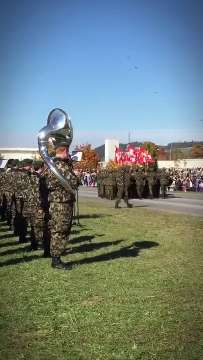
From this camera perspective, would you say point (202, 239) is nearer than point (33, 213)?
No

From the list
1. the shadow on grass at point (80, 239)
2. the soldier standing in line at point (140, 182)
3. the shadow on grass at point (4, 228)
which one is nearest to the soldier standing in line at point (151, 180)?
the soldier standing in line at point (140, 182)

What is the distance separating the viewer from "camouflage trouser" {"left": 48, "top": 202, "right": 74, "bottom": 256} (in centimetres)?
809

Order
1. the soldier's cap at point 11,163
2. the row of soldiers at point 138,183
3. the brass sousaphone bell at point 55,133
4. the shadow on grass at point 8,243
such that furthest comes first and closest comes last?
1. the row of soldiers at point 138,183
2. the soldier's cap at point 11,163
3. the shadow on grass at point 8,243
4. the brass sousaphone bell at point 55,133

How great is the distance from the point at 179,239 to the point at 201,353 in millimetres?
7093

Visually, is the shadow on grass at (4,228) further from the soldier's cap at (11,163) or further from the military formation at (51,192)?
the military formation at (51,192)

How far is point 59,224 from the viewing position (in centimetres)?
808

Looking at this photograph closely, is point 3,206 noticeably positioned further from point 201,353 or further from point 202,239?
point 201,353


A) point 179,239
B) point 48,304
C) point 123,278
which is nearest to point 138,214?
point 179,239

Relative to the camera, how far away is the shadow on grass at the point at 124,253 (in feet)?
29.5

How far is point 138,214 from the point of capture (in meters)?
17.8

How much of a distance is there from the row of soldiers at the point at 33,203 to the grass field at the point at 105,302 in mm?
327

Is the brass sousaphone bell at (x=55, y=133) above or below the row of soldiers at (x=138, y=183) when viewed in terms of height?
above

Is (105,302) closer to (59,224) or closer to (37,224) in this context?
(59,224)

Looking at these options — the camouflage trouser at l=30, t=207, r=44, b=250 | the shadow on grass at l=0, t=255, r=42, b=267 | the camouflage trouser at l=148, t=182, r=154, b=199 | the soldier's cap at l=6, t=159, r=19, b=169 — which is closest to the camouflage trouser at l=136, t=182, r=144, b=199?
the camouflage trouser at l=148, t=182, r=154, b=199
